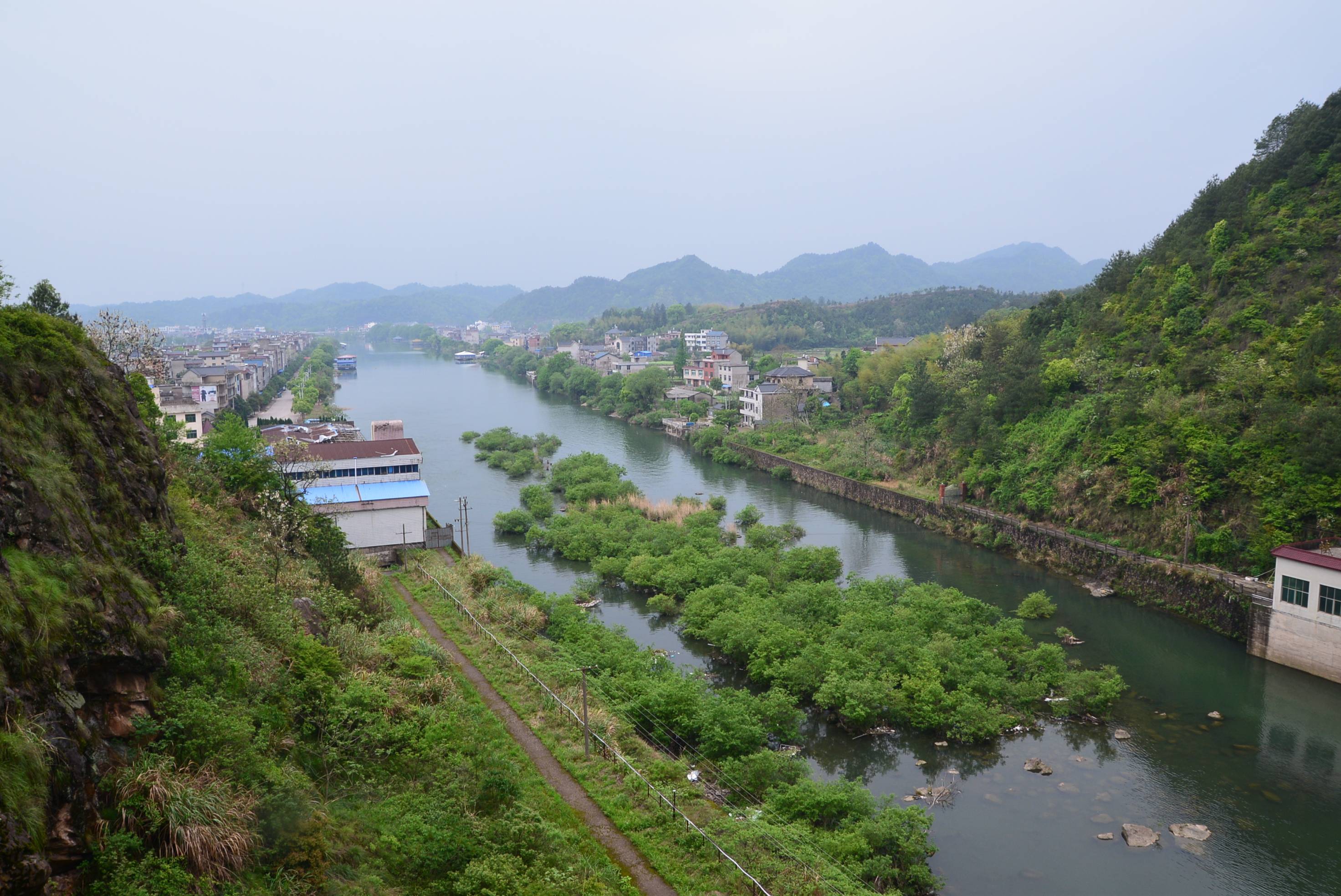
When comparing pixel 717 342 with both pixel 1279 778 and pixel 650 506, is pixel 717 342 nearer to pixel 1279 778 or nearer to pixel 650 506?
pixel 650 506

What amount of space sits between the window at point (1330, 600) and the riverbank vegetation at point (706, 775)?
9030mm

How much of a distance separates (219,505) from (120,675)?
8.07m

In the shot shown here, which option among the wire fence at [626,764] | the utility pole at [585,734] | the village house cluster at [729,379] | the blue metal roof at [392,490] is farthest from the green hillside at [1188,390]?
the blue metal roof at [392,490]

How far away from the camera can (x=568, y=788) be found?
911cm

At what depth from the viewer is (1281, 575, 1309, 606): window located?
1399 cm

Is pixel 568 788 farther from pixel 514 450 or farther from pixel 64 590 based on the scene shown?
pixel 514 450

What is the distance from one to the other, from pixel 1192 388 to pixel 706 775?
16.6 meters

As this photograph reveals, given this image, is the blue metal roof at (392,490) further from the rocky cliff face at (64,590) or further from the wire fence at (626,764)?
the rocky cliff face at (64,590)

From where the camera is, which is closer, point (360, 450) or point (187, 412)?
point (360, 450)

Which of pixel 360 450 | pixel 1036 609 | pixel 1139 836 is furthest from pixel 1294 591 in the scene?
pixel 360 450

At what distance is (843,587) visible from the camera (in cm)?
1823

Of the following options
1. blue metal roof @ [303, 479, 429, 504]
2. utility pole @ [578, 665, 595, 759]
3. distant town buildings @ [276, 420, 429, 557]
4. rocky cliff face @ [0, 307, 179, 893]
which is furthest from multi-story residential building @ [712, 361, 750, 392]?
rocky cliff face @ [0, 307, 179, 893]

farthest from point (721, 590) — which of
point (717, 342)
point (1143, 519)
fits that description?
point (717, 342)

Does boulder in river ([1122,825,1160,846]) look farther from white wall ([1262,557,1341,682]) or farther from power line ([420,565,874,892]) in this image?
white wall ([1262,557,1341,682])
